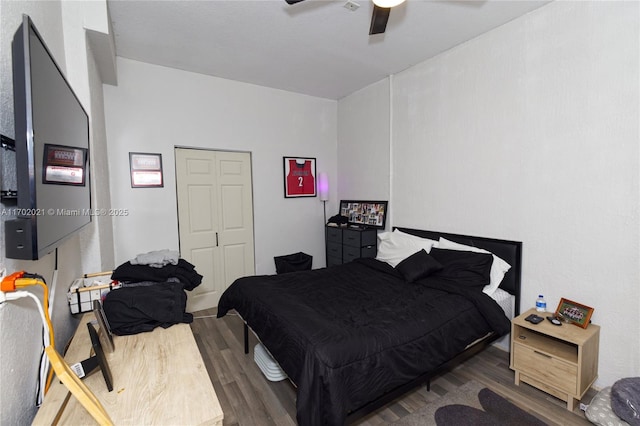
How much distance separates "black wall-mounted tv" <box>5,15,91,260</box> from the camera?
30.6 inches

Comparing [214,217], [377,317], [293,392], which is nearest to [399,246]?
[377,317]

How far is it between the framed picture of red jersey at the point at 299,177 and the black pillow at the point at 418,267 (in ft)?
6.95

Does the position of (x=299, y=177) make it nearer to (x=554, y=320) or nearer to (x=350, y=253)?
(x=350, y=253)

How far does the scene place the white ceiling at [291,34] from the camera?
236 cm

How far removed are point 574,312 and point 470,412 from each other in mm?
1111

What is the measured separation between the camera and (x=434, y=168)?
3.29m

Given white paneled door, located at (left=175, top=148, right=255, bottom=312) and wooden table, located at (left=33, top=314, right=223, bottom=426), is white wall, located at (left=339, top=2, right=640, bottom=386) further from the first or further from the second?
wooden table, located at (left=33, top=314, right=223, bottom=426)

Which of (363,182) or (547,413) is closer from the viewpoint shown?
(547,413)

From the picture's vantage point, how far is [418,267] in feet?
9.08

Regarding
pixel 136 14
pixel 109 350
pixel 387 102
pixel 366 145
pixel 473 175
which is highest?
pixel 136 14

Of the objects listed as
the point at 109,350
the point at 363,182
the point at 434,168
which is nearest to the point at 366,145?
the point at 363,182

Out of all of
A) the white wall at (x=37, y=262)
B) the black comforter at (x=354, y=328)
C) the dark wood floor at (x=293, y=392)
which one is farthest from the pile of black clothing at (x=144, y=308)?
the dark wood floor at (x=293, y=392)

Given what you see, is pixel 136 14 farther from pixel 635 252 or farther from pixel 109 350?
pixel 635 252

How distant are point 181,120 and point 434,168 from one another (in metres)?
3.09
